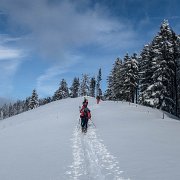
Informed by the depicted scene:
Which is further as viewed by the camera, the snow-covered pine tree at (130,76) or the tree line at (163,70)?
the snow-covered pine tree at (130,76)

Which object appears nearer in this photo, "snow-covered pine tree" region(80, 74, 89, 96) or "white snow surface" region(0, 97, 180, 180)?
"white snow surface" region(0, 97, 180, 180)

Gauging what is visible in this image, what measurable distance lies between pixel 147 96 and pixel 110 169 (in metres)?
33.8

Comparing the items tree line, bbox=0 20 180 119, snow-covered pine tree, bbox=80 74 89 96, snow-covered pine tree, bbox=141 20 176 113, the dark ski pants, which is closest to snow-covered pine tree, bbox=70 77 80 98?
snow-covered pine tree, bbox=80 74 89 96

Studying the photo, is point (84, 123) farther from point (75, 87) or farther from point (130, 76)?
point (75, 87)

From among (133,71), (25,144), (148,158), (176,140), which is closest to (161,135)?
(176,140)

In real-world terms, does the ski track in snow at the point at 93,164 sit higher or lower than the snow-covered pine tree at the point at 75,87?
lower

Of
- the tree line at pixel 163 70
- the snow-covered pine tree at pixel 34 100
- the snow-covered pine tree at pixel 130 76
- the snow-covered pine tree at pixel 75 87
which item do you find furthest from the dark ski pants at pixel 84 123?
the snow-covered pine tree at pixel 75 87

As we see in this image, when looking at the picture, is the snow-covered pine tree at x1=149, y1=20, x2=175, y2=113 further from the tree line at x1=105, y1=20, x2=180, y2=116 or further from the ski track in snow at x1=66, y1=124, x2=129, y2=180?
the ski track in snow at x1=66, y1=124, x2=129, y2=180

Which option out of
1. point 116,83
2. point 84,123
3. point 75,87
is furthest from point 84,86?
point 84,123

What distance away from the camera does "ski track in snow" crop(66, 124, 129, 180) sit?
893 cm

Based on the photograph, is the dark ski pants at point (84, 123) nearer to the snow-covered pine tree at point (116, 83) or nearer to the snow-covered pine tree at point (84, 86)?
the snow-covered pine tree at point (116, 83)

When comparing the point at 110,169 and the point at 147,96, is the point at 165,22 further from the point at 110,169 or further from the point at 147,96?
the point at 110,169

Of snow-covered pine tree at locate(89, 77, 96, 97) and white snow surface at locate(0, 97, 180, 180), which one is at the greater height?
snow-covered pine tree at locate(89, 77, 96, 97)

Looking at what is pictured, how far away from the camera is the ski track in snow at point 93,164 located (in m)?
8.93
